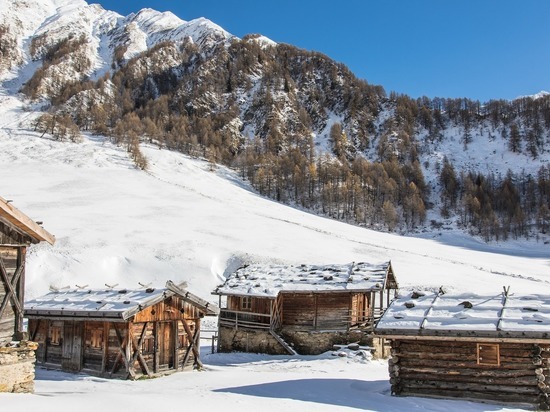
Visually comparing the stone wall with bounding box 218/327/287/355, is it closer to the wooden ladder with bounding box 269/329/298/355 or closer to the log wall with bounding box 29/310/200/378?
the wooden ladder with bounding box 269/329/298/355

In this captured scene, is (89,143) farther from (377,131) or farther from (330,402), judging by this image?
(330,402)

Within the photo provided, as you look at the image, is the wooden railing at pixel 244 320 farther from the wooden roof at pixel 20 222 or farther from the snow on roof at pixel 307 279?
the wooden roof at pixel 20 222

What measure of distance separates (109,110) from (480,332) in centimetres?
16533

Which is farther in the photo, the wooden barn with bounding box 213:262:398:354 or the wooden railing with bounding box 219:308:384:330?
the wooden railing with bounding box 219:308:384:330

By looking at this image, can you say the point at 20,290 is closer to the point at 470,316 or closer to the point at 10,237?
the point at 10,237

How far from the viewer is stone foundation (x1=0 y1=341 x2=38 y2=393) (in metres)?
13.0

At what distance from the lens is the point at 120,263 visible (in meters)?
44.7

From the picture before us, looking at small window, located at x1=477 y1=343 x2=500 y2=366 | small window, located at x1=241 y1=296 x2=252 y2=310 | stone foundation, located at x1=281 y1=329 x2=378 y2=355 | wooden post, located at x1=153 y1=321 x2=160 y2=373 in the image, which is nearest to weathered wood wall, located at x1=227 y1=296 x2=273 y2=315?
small window, located at x1=241 y1=296 x2=252 y2=310

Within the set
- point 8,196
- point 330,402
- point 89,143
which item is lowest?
point 330,402

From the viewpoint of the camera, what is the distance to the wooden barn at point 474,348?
15141 mm

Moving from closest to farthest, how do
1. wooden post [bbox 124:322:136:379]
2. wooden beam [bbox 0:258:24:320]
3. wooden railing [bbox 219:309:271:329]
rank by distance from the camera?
wooden beam [bbox 0:258:24:320]
wooden post [bbox 124:322:136:379]
wooden railing [bbox 219:309:271:329]

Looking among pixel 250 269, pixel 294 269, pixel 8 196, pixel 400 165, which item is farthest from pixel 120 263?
pixel 400 165

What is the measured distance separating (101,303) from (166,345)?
11.1 feet

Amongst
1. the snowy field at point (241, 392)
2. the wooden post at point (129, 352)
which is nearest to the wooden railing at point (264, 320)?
the snowy field at point (241, 392)
